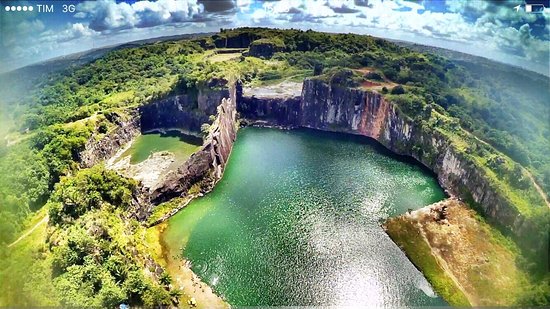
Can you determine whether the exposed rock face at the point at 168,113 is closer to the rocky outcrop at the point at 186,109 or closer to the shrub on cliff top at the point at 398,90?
the rocky outcrop at the point at 186,109

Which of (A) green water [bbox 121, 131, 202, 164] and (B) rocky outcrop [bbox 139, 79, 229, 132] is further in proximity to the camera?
(B) rocky outcrop [bbox 139, 79, 229, 132]

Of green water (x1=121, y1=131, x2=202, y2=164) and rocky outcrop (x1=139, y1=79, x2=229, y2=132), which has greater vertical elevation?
rocky outcrop (x1=139, y1=79, x2=229, y2=132)

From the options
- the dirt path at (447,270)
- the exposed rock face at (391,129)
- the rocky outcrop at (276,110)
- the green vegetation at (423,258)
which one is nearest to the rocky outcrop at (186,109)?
the rocky outcrop at (276,110)

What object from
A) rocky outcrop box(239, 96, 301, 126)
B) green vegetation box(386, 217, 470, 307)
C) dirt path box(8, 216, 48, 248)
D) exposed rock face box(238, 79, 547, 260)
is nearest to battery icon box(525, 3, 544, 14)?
exposed rock face box(238, 79, 547, 260)

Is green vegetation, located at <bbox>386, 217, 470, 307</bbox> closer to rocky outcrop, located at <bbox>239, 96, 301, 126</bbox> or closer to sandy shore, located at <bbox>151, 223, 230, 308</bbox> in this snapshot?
sandy shore, located at <bbox>151, 223, 230, 308</bbox>

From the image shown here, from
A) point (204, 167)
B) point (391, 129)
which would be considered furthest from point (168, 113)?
point (391, 129)

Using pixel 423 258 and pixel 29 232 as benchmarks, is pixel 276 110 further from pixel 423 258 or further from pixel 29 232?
pixel 29 232
